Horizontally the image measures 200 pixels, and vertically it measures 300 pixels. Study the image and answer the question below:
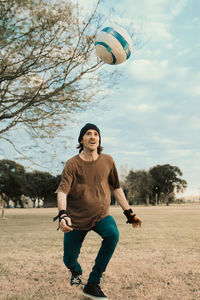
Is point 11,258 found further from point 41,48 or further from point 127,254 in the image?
point 41,48

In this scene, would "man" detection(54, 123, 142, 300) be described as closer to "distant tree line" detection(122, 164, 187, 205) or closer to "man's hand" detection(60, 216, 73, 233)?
"man's hand" detection(60, 216, 73, 233)

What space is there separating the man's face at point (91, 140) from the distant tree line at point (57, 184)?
4933 centimetres

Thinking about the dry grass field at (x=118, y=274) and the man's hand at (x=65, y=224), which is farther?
the dry grass field at (x=118, y=274)

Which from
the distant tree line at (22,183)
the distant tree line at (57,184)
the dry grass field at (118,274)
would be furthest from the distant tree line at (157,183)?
the dry grass field at (118,274)

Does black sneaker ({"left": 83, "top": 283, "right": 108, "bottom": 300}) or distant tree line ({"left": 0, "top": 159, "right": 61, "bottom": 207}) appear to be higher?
distant tree line ({"left": 0, "top": 159, "right": 61, "bottom": 207})

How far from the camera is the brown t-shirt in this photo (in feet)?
12.6

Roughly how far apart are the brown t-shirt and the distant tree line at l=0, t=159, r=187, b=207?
49410 mm

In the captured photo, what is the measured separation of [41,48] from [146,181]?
62.6 m

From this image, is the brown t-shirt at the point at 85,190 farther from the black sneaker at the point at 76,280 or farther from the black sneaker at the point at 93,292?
the black sneaker at the point at 76,280

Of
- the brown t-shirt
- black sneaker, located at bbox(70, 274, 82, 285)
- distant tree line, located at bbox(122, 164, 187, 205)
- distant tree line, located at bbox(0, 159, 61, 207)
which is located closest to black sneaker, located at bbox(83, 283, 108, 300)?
black sneaker, located at bbox(70, 274, 82, 285)

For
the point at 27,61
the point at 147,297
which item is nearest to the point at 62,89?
the point at 27,61

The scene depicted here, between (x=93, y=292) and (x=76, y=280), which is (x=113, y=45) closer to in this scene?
(x=76, y=280)

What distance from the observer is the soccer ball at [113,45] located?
6145 millimetres

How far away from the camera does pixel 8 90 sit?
42.0 feet
